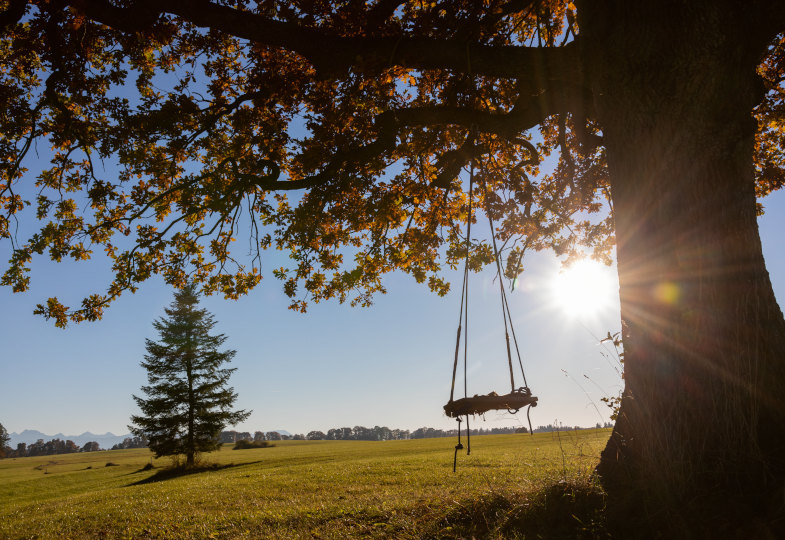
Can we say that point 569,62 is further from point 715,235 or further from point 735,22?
point 715,235

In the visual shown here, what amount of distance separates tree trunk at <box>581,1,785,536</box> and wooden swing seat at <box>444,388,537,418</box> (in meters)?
1.02

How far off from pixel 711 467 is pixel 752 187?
103 inches

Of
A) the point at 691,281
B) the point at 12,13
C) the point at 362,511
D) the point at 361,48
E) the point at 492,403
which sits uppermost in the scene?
the point at 12,13

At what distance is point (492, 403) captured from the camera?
5098 millimetres

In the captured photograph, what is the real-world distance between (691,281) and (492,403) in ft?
8.25

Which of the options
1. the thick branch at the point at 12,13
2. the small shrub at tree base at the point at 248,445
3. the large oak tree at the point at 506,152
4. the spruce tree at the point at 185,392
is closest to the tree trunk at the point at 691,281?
the large oak tree at the point at 506,152

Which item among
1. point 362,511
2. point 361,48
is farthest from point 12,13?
point 362,511

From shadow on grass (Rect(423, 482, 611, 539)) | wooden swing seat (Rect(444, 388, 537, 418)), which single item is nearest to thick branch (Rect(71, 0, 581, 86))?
wooden swing seat (Rect(444, 388, 537, 418))

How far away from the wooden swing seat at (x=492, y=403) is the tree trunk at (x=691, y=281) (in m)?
1.02

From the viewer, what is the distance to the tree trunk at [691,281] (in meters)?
3.37

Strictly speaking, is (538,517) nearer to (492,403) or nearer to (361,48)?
(492,403)

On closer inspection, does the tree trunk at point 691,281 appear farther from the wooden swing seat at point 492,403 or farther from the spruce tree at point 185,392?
the spruce tree at point 185,392

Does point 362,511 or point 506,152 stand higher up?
point 506,152

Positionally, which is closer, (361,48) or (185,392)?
(361,48)
